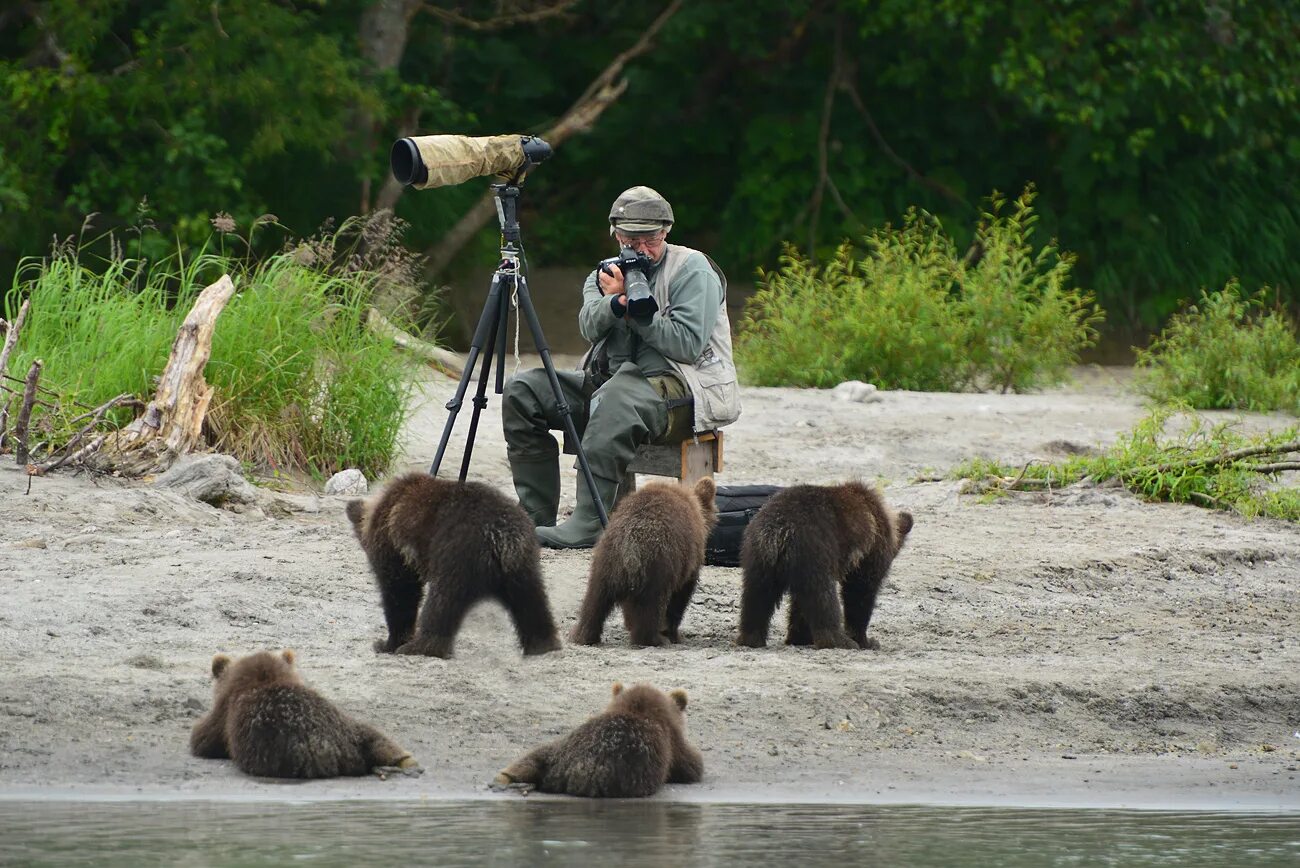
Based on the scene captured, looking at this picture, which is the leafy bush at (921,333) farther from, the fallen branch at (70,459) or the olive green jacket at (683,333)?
the fallen branch at (70,459)

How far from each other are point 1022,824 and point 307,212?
1272 centimetres

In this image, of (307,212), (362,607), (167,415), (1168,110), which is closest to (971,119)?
(1168,110)

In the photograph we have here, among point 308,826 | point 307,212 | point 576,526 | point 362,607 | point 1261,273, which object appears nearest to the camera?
point 308,826

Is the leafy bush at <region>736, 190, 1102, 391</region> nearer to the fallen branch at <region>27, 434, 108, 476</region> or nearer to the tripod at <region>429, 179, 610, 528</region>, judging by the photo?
the tripod at <region>429, 179, 610, 528</region>

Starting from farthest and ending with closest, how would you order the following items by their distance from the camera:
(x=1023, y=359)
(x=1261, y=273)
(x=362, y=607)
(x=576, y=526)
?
(x=1261, y=273) → (x=1023, y=359) → (x=576, y=526) → (x=362, y=607)

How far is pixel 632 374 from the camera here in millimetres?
7535

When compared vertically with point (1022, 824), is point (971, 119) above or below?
above

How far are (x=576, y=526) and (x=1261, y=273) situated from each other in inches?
472

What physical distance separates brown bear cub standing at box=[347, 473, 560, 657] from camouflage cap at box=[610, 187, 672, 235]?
201 cm

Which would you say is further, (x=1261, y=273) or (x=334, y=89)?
(x=1261, y=273)

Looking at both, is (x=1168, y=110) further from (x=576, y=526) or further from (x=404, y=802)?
(x=404, y=802)

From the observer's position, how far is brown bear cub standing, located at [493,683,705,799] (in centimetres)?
462

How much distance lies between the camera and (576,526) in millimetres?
7609

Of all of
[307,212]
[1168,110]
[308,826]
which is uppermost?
[1168,110]
